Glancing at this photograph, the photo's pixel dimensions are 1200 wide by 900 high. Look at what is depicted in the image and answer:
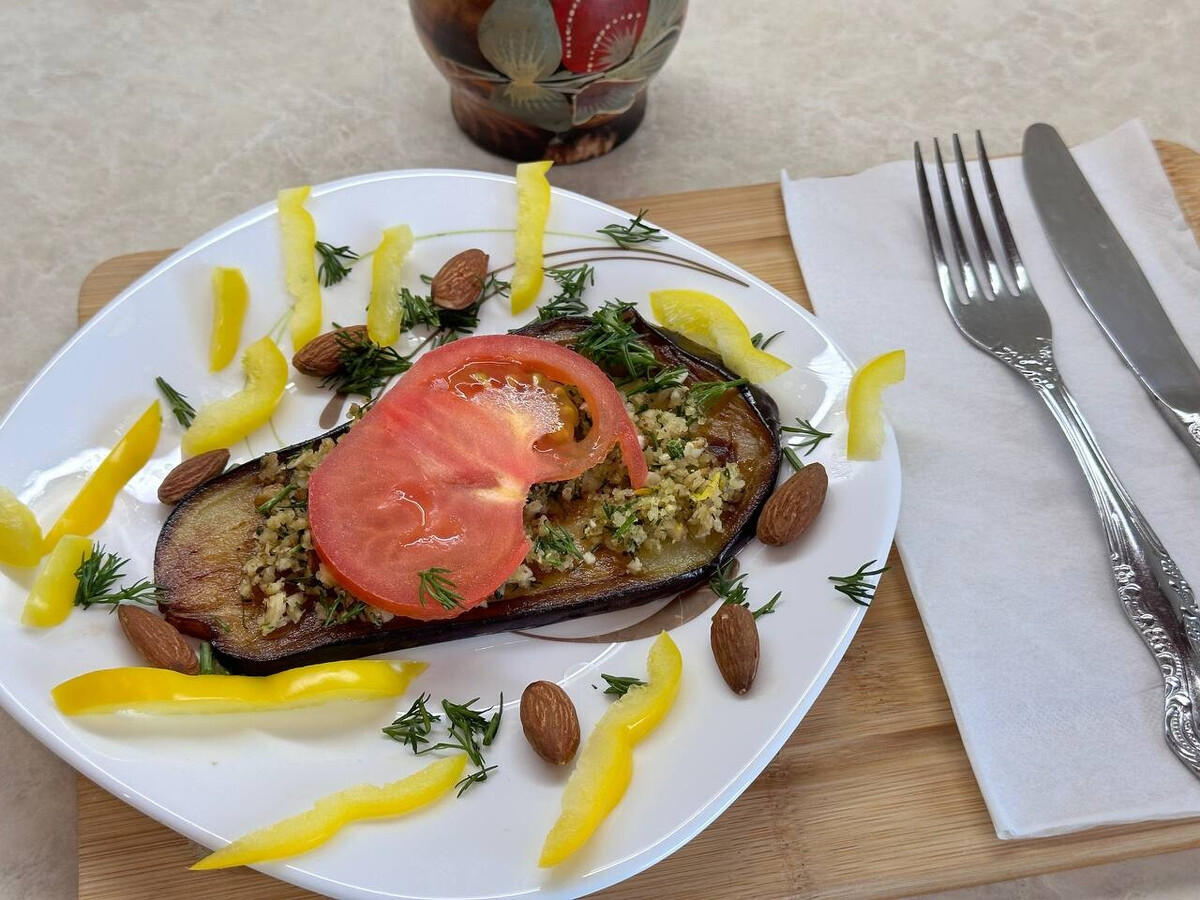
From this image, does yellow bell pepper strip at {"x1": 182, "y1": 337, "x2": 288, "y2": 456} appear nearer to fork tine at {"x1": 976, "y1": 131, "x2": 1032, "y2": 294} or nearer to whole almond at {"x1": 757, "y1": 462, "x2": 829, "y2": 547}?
whole almond at {"x1": 757, "y1": 462, "x2": 829, "y2": 547}

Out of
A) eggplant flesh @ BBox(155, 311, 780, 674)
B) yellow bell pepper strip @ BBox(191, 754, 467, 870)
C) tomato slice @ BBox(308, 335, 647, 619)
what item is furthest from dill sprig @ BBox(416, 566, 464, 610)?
yellow bell pepper strip @ BBox(191, 754, 467, 870)

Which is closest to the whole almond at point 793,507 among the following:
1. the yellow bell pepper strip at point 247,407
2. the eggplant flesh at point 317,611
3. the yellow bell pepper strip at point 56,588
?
the eggplant flesh at point 317,611

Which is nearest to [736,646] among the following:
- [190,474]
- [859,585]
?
[859,585]

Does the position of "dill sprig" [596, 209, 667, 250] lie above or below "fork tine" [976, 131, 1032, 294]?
above

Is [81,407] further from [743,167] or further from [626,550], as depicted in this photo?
[743,167]

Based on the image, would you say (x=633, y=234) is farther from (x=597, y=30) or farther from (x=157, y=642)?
(x=157, y=642)

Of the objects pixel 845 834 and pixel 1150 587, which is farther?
pixel 1150 587
